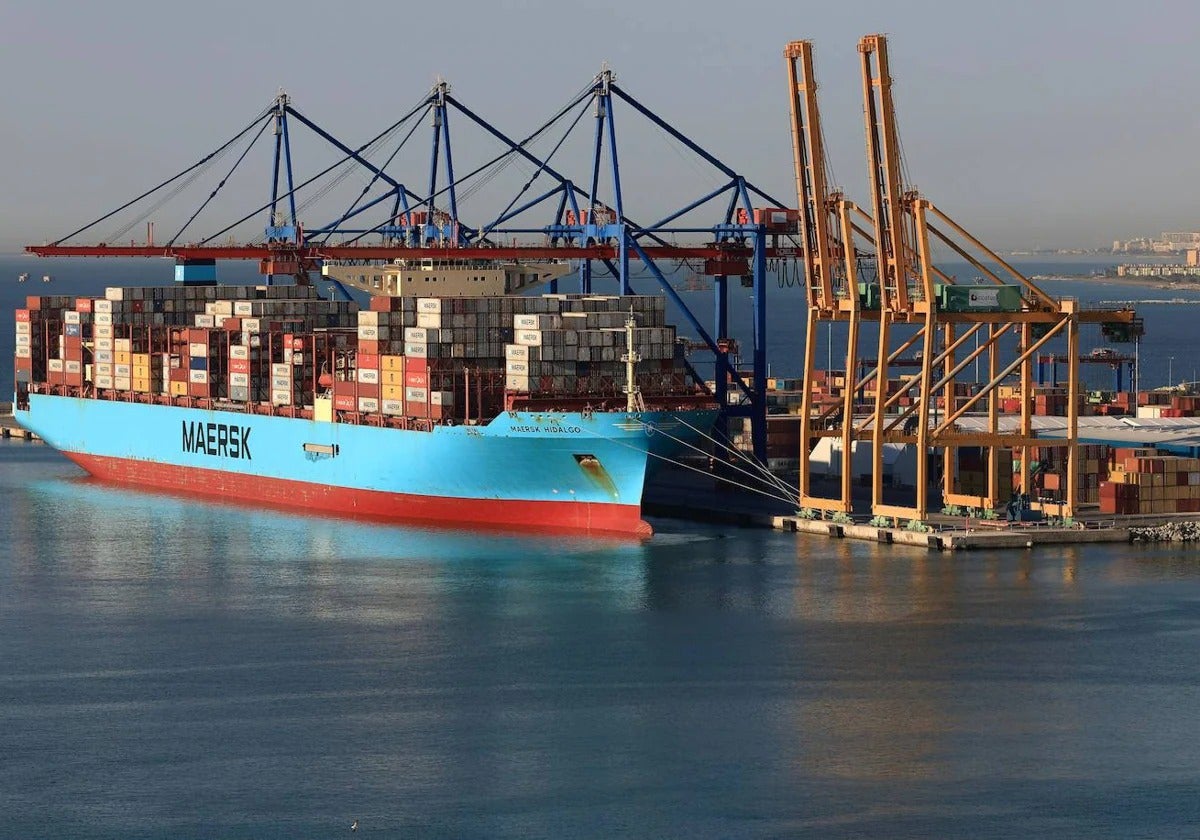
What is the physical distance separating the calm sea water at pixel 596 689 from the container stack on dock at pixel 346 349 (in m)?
4.71

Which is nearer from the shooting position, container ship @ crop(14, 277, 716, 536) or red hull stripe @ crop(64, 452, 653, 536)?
container ship @ crop(14, 277, 716, 536)

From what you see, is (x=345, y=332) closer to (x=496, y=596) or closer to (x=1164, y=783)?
(x=496, y=596)

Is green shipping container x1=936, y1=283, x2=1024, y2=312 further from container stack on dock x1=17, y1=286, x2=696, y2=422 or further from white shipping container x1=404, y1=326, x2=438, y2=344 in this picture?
white shipping container x1=404, y1=326, x2=438, y2=344

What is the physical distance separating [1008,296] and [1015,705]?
18.8 meters

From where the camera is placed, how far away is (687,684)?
41.2 metres

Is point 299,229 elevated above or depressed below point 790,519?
above

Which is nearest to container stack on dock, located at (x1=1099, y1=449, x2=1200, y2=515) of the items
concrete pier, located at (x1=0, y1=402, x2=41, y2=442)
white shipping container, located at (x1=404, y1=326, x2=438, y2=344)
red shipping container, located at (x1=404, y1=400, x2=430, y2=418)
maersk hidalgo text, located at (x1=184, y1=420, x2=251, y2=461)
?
red shipping container, located at (x1=404, y1=400, x2=430, y2=418)

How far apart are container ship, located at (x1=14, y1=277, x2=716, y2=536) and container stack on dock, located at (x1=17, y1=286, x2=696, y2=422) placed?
65mm

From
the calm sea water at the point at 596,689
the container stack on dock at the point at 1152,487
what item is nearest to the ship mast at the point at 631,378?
the calm sea water at the point at 596,689

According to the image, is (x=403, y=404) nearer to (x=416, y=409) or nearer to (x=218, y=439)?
(x=416, y=409)

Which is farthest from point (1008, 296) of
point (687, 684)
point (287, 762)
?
point (287, 762)

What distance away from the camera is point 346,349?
65938 mm

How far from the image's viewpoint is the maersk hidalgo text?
68625mm

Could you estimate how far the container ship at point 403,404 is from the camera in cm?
5862
